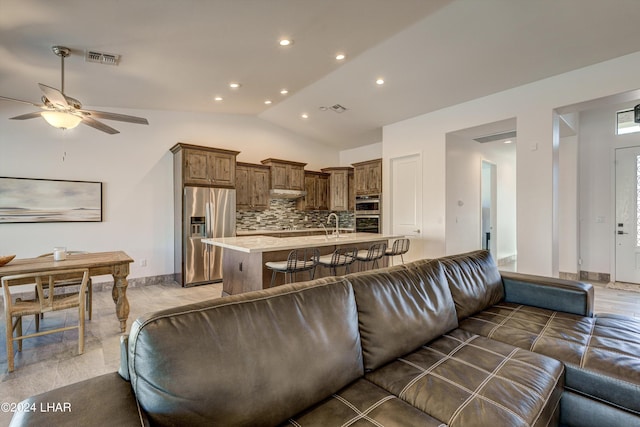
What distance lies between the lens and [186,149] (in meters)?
5.19

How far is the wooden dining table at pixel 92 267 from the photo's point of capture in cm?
260

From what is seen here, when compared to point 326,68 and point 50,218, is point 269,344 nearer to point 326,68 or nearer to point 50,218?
point 326,68

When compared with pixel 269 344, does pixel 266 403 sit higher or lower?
lower

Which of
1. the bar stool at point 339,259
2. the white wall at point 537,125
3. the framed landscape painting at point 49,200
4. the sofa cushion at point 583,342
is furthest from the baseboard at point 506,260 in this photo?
the framed landscape painting at point 49,200

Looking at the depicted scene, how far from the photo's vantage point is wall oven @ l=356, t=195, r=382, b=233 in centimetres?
659

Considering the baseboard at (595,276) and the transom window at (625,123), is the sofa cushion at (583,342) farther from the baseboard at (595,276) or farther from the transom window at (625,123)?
the transom window at (625,123)

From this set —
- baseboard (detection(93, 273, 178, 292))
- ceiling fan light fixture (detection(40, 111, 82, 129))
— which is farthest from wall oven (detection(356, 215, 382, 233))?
ceiling fan light fixture (detection(40, 111, 82, 129))

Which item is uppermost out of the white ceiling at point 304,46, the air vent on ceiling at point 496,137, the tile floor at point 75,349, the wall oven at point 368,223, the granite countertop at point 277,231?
the white ceiling at point 304,46

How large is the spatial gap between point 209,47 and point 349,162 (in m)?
5.32

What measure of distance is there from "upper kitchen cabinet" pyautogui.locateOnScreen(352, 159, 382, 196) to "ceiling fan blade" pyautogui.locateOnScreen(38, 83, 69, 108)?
5.22 metres

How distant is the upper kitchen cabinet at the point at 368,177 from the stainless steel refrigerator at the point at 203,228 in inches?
114

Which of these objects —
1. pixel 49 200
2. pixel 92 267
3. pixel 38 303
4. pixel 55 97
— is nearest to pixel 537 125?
pixel 55 97

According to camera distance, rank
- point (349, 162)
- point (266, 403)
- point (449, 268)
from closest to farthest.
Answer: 1. point (266, 403)
2. point (449, 268)
3. point (349, 162)

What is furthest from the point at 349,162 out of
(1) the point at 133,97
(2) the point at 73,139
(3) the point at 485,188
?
(2) the point at 73,139
